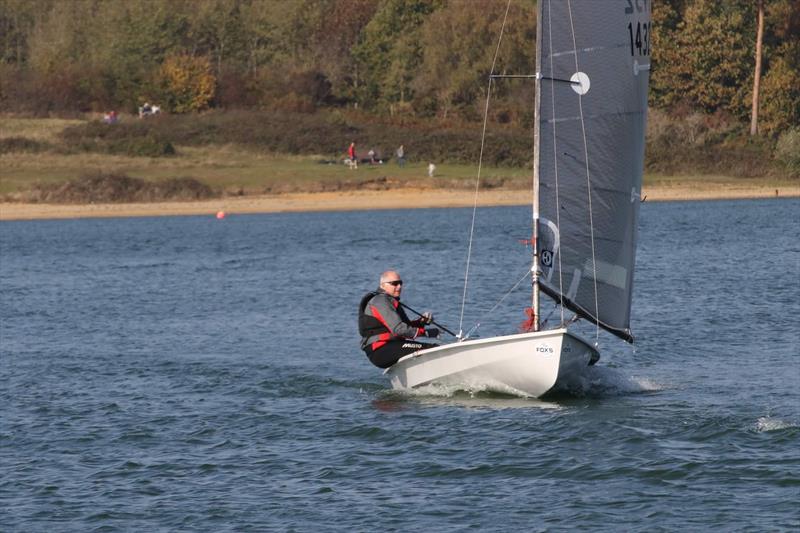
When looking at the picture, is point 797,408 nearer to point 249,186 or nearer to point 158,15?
point 249,186

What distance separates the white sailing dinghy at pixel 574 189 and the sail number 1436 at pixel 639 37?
0.05 ft

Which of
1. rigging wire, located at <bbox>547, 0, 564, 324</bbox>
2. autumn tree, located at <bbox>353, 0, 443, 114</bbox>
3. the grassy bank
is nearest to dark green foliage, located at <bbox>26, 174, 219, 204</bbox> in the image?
the grassy bank

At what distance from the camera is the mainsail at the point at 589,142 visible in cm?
1911

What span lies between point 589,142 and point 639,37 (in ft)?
5.63

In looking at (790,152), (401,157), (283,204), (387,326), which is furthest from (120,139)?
(387,326)

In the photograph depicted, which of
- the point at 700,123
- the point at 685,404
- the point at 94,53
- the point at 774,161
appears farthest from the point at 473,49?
the point at 685,404

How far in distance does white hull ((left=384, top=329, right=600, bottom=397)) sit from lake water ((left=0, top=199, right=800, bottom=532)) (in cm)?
35

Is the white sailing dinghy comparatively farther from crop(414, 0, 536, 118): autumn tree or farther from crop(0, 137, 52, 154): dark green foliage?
crop(414, 0, 536, 118): autumn tree

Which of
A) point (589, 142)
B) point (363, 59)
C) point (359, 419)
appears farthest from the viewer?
point (363, 59)

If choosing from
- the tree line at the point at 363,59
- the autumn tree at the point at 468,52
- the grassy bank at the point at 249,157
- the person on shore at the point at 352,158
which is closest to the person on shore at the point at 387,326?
the grassy bank at the point at 249,157

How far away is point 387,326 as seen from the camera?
20.1 meters

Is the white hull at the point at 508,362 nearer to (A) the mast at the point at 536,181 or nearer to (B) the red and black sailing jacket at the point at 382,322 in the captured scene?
(B) the red and black sailing jacket at the point at 382,322

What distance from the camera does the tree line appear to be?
84250mm

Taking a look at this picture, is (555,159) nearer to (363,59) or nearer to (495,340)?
(495,340)
